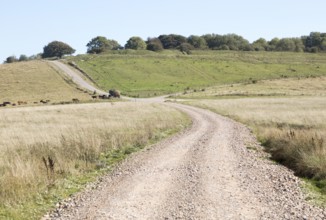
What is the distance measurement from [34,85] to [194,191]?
84.3 m

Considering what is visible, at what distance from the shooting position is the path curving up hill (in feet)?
29.0

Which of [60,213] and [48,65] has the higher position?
[48,65]

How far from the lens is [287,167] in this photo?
45.9 ft

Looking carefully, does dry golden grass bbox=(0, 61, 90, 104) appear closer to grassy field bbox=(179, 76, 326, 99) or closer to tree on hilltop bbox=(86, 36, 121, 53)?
grassy field bbox=(179, 76, 326, 99)

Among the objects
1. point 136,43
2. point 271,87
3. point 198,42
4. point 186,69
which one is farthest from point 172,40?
point 271,87

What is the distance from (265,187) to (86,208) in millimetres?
4978

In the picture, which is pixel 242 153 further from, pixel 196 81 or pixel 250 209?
pixel 196 81

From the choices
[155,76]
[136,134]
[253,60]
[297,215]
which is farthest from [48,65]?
[297,215]

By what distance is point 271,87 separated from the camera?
3467 inches

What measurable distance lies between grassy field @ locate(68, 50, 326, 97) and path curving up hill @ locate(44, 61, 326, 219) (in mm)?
66709

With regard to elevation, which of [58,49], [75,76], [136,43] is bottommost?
[75,76]

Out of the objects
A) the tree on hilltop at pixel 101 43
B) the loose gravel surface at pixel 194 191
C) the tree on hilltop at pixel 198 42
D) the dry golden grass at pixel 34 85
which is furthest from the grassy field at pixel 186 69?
the loose gravel surface at pixel 194 191

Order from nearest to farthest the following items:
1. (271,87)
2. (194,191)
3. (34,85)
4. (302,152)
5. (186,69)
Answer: (194,191) → (302,152) → (271,87) → (34,85) → (186,69)

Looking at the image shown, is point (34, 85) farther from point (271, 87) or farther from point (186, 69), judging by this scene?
point (271, 87)
